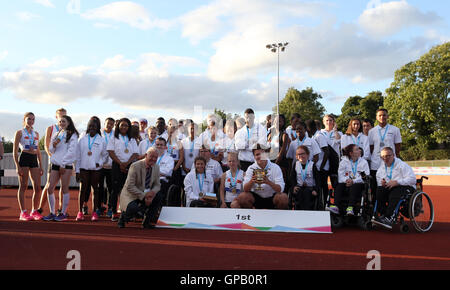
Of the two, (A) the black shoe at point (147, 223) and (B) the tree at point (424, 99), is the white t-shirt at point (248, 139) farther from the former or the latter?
(B) the tree at point (424, 99)

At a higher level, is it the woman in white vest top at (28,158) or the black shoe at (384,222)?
the woman in white vest top at (28,158)

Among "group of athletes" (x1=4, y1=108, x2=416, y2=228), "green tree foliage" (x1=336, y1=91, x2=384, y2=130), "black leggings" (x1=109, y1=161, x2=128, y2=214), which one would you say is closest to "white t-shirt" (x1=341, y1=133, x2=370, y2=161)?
"group of athletes" (x1=4, y1=108, x2=416, y2=228)

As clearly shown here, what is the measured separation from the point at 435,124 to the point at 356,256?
40.9 metres

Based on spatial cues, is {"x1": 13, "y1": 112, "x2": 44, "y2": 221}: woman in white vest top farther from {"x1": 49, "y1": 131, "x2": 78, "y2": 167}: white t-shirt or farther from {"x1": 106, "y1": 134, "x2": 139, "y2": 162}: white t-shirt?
{"x1": 106, "y1": 134, "x2": 139, "y2": 162}: white t-shirt

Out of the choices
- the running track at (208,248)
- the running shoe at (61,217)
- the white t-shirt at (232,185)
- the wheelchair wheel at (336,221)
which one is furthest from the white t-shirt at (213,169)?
the running shoe at (61,217)

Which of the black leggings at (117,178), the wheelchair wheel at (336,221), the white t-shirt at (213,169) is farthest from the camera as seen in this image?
the black leggings at (117,178)

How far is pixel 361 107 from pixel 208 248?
6062cm

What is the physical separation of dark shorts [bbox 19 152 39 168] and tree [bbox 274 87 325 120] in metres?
47.7

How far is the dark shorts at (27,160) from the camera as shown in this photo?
7.38 metres

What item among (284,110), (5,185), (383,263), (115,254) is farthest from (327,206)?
(284,110)

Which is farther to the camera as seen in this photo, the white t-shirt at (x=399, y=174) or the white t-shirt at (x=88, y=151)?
the white t-shirt at (x=88, y=151)

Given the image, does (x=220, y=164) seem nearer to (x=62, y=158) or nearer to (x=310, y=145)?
(x=310, y=145)

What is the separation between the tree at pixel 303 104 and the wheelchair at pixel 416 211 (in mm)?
46851
